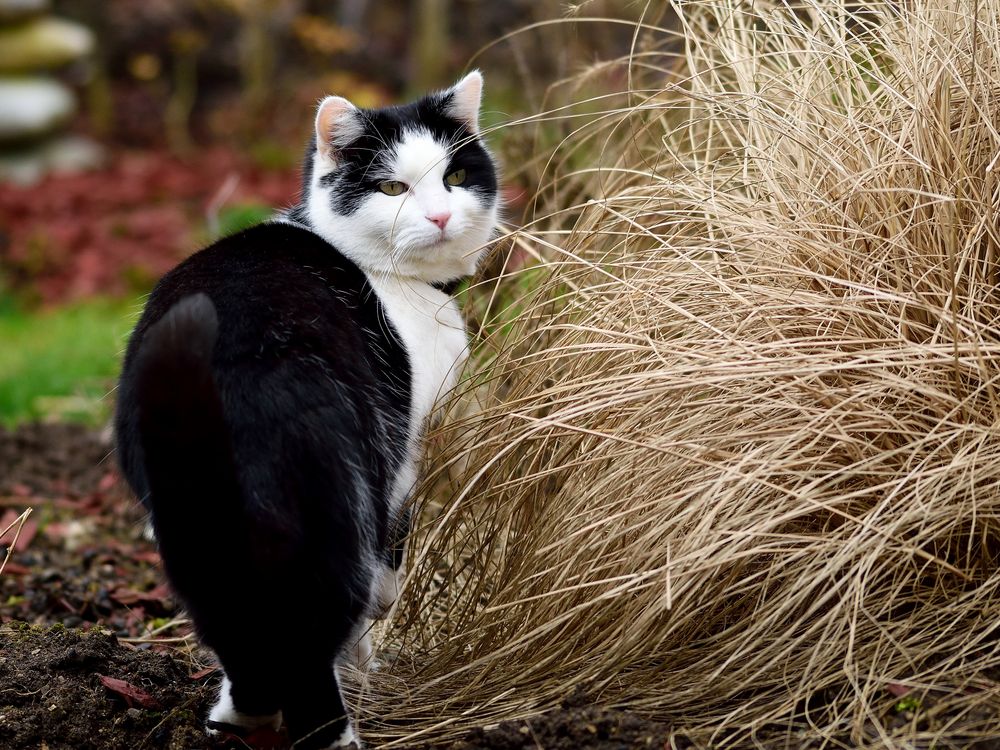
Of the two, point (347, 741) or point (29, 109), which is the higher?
point (29, 109)

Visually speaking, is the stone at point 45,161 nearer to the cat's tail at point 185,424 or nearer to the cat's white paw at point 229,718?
the cat's white paw at point 229,718

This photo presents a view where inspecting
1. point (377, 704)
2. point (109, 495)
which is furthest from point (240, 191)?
point (377, 704)

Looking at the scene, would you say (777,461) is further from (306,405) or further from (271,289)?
(271,289)

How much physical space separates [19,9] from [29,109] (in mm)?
722

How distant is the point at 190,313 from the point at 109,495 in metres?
2.01

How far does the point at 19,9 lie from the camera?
8117 mm

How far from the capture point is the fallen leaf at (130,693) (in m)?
1.99

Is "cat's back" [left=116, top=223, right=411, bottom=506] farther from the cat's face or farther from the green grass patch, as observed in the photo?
the green grass patch

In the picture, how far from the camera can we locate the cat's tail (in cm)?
161

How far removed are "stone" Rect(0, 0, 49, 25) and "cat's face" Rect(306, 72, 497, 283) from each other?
671 centimetres

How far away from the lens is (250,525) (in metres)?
1.69

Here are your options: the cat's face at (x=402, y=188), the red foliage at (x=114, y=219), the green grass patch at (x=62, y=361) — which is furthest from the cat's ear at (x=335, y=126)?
the red foliage at (x=114, y=219)

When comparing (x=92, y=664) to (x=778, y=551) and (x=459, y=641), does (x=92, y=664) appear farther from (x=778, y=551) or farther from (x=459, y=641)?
(x=778, y=551)

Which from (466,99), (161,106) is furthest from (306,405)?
(161,106)
